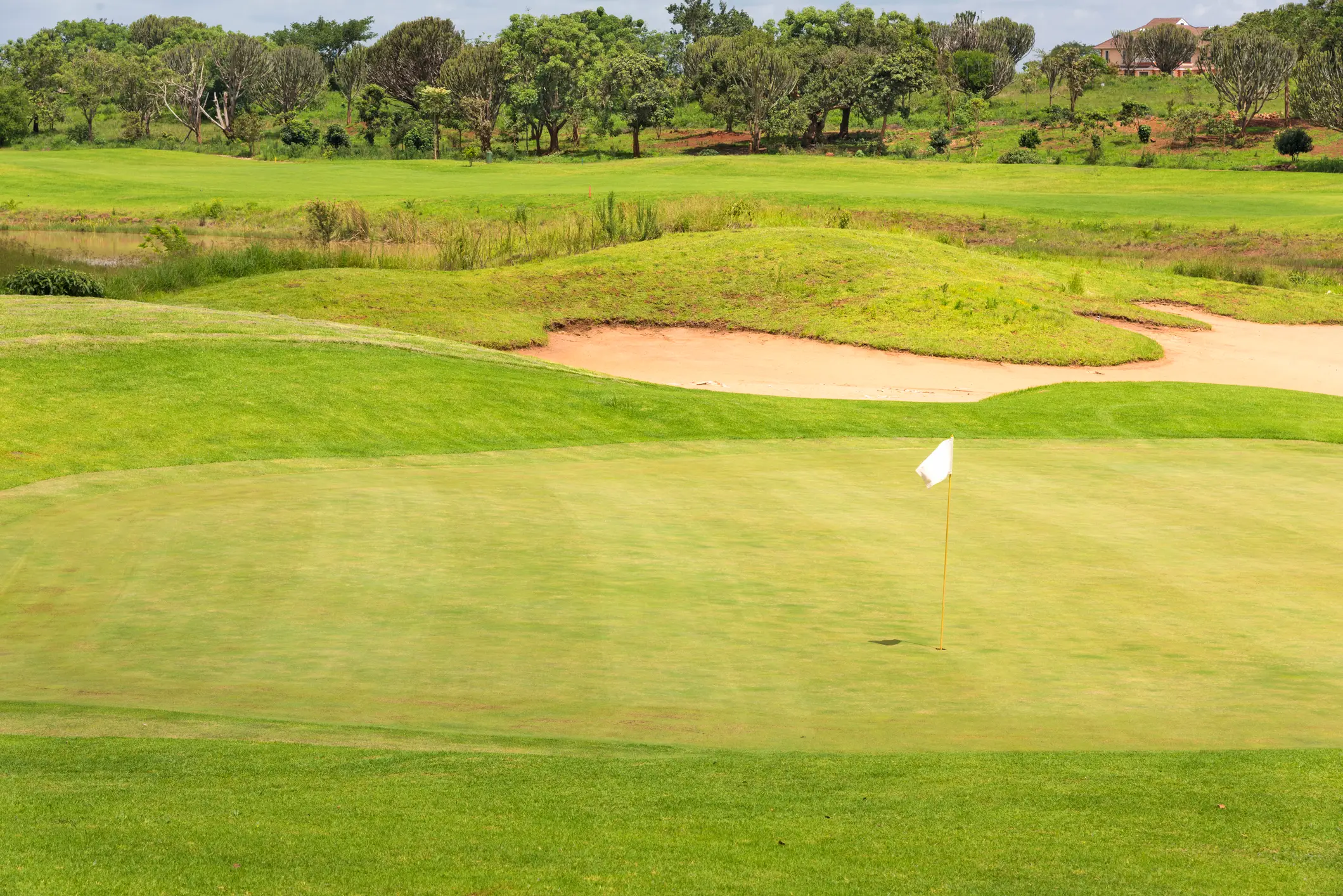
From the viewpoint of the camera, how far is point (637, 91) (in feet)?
331

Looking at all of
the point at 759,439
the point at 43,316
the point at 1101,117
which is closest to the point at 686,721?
the point at 759,439

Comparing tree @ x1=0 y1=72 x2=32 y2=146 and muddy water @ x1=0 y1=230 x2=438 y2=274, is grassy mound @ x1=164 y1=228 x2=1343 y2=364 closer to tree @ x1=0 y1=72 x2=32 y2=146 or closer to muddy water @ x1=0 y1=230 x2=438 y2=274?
muddy water @ x1=0 y1=230 x2=438 y2=274

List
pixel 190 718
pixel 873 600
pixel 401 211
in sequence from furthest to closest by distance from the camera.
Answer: pixel 401 211, pixel 873 600, pixel 190 718

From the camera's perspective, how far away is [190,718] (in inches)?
285

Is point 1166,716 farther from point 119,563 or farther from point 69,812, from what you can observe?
point 119,563

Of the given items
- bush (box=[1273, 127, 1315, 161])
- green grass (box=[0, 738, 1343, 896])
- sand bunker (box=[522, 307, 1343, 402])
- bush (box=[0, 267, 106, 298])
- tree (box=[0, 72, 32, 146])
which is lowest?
sand bunker (box=[522, 307, 1343, 402])

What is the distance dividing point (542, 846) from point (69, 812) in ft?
6.53

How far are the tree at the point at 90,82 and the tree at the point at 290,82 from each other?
12859 millimetres

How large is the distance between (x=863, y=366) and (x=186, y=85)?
3976 inches

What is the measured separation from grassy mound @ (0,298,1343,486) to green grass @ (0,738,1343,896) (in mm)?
8543

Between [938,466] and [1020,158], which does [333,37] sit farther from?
[938,466]

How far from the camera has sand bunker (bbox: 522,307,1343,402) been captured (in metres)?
28.3

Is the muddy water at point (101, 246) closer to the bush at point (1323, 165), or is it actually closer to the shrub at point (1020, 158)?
the shrub at point (1020, 158)

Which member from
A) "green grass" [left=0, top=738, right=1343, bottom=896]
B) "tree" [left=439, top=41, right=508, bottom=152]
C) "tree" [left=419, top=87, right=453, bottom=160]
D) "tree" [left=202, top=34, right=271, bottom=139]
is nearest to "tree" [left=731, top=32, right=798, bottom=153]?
"tree" [left=439, top=41, right=508, bottom=152]
